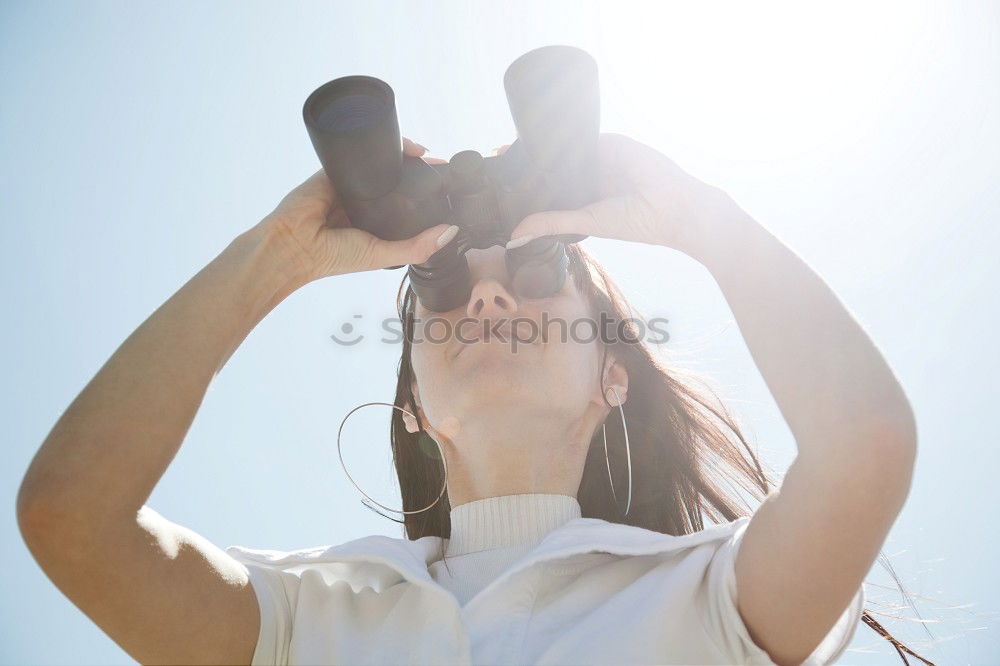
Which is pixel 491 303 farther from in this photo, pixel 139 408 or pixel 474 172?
pixel 139 408

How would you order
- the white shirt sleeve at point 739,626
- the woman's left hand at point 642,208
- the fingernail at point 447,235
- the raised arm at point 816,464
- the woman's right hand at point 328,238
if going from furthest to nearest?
the fingernail at point 447,235
the woman's right hand at point 328,238
the woman's left hand at point 642,208
the white shirt sleeve at point 739,626
the raised arm at point 816,464

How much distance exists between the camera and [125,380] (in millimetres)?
1230

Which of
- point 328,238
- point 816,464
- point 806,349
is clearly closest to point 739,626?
point 816,464

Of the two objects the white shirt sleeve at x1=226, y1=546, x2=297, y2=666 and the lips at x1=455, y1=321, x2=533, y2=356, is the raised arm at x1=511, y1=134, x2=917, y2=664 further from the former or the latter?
the white shirt sleeve at x1=226, y1=546, x2=297, y2=666

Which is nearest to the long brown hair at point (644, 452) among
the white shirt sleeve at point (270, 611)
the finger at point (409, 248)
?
the finger at point (409, 248)

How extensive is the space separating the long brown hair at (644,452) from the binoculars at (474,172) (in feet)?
0.94

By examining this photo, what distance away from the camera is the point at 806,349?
1197mm

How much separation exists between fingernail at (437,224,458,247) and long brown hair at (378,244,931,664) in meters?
0.43

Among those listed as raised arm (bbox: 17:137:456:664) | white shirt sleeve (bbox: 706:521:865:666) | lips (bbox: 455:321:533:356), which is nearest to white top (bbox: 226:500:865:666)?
white shirt sleeve (bbox: 706:521:865:666)

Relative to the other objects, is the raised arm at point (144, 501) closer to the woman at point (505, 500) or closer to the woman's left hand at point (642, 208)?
the woman at point (505, 500)

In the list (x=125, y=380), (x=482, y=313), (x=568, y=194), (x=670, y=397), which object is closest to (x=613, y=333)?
(x=670, y=397)

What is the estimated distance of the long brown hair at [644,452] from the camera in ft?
6.77

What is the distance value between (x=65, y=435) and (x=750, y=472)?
1.53m

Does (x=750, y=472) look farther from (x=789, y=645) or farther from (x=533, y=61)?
(x=533, y=61)
